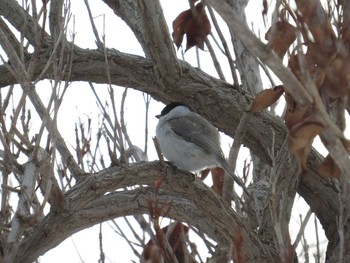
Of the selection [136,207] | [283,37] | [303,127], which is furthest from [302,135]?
[136,207]

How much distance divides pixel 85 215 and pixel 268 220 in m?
1.25

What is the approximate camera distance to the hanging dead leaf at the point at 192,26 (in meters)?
5.11

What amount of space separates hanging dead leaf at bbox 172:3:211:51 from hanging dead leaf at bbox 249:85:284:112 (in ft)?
2.94

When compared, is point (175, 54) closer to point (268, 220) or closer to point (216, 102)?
point (216, 102)

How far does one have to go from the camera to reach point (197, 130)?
18.2 ft

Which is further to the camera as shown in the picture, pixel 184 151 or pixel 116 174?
pixel 184 151

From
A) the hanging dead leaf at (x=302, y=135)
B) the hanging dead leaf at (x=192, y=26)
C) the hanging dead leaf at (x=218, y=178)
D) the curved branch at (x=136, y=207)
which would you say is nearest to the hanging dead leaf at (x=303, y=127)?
the hanging dead leaf at (x=302, y=135)

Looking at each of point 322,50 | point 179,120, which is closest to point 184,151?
point 179,120

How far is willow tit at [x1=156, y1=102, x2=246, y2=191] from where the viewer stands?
5.34 meters

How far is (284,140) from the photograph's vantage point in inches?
205

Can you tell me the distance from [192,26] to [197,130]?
79 centimetres

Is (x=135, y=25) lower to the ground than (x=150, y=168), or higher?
higher

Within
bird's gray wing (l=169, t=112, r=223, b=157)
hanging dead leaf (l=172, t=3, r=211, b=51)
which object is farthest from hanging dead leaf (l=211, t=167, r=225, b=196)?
hanging dead leaf (l=172, t=3, r=211, b=51)

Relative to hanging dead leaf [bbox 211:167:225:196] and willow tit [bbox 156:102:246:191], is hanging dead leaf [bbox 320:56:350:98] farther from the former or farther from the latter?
hanging dead leaf [bbox 211:167:225:196]
